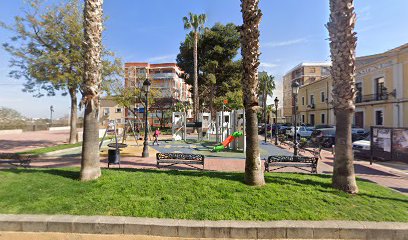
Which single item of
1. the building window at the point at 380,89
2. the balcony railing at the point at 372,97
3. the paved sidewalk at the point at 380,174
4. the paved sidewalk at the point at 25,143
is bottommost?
the paved sidewalk at the point at 380,174

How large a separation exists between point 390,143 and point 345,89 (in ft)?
24.6

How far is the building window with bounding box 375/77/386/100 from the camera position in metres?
28.2

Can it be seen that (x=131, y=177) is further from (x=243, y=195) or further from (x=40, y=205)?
(x=243, y=195)

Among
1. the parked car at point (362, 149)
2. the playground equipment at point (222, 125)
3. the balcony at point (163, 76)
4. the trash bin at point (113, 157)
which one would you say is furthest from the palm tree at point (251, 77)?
the balcony at point (163, 76)

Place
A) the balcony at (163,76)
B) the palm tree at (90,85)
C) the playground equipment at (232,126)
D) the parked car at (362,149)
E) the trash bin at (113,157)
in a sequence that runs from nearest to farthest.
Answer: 1. the palm tree at (90,85)
2. the trash bin at (113,157)
3. the parked car at (362,149)
4. the playground equipment at (232,126)
5. the balcony at (163,76)

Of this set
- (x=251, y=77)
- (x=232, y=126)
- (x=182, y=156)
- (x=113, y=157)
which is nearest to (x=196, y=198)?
(x=251, y=77)

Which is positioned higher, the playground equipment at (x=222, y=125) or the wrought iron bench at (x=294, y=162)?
the playground equipment at (x=222, y=125)

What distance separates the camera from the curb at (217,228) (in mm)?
4113

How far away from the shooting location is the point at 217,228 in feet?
13.5

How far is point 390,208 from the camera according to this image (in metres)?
4.84

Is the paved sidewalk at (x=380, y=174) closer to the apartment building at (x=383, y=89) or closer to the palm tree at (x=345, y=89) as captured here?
the palm tree at (x=345, y=89)

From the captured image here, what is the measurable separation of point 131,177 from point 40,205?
204 cm

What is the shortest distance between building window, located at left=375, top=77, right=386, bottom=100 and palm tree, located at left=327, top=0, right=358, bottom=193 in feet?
93.0

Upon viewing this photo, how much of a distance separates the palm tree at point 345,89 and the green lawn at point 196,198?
0.46 m
